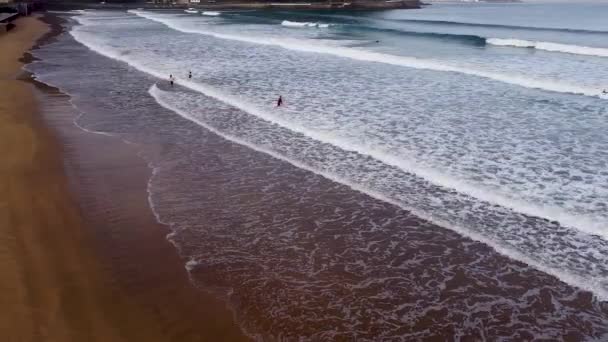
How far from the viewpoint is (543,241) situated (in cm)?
794

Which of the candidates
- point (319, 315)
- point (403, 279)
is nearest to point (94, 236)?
point (319, 315)

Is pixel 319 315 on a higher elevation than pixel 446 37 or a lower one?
lower

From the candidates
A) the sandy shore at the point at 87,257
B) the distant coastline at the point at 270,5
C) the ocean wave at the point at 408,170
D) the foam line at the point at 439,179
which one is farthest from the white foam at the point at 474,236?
the distant coastline at the point at 270,5

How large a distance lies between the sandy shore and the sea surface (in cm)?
39

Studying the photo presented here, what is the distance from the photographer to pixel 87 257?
7070 millimetres

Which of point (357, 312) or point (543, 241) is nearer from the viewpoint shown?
point (357, 312)

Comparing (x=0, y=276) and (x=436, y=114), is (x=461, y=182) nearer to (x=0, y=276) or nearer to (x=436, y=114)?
(x=436, y=114)

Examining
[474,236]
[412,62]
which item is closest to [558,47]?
[412,62]

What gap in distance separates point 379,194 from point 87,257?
5007 millimetres

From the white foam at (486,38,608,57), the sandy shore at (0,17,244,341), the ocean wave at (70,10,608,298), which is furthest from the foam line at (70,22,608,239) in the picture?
the white foam at (486,38,608,57)

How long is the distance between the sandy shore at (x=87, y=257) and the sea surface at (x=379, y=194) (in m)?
0.39

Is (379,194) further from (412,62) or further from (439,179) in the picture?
(412,62)

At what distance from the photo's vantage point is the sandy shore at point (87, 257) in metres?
5.63

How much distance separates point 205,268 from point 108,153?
18.3 ft
